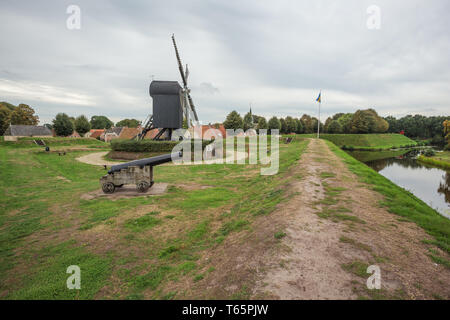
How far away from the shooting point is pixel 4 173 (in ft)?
45.7

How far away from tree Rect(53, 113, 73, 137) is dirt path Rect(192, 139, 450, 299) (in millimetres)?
53790

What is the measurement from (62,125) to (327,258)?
184ft

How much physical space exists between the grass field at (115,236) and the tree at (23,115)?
57.6m

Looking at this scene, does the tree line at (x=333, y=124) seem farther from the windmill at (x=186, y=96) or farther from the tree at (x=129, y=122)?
the tree at (x=129, y=122)

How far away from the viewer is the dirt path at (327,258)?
2.96 m

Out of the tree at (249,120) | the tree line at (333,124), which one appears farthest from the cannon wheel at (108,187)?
the tree at (249,120)

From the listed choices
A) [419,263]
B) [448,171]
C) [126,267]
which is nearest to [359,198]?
[419,263]

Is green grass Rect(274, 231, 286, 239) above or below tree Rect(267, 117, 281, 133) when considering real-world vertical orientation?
below

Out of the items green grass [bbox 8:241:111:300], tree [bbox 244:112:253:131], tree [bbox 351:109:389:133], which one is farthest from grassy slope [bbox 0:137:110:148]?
Result: tree [bbox 351:109:389:133]

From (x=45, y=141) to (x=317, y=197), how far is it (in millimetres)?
43350

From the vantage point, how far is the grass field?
13.0 feet

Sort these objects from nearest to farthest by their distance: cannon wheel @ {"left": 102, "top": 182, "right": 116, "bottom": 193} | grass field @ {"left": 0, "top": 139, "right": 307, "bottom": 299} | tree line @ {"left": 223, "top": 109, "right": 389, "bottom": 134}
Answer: grass field @ {"left": 0, "top": 139, "right": 307, "bottom": 299} → cannon wheel @ {"left": 102, "top": 182, "right": 116, "bottom": 193} → tree line @ {"left": 223, "top": 109, "right": 389, "bottom": 134}

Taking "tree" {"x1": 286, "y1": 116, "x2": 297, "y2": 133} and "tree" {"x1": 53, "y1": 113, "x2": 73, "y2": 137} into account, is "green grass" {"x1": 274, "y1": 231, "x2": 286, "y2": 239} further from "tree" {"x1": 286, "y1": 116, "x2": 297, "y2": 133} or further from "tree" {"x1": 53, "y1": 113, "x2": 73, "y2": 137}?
"tree" {"x1": 286, "y1": 116, "x2": 297, "y2": 133}
